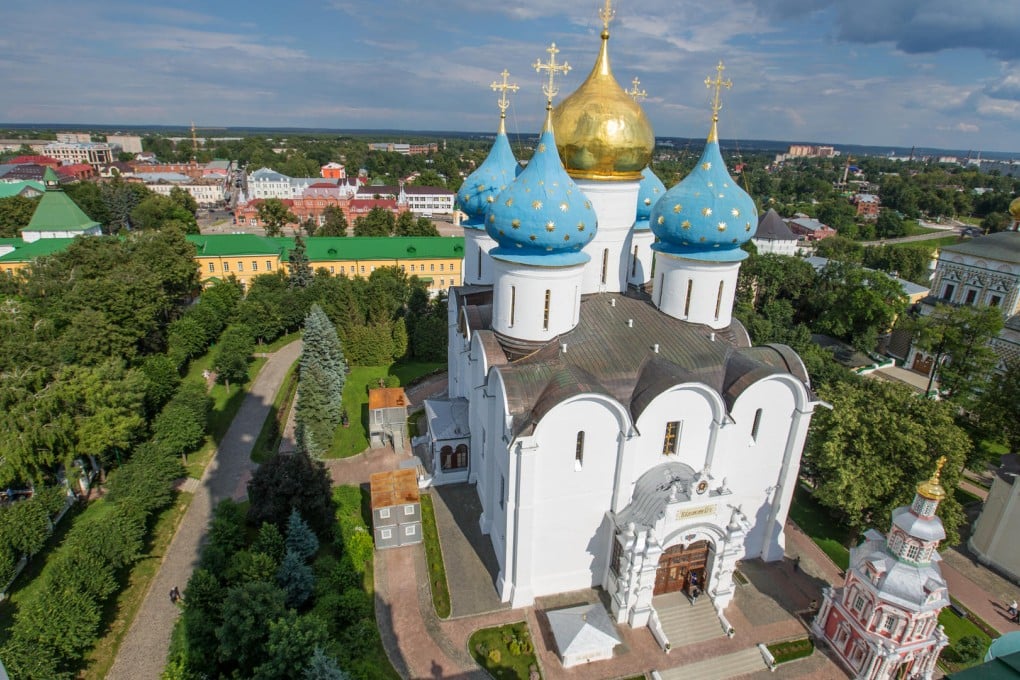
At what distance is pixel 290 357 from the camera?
1388 inches

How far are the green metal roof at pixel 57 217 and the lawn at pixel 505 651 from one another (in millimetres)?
54846

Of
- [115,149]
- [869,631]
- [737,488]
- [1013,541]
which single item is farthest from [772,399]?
[115,149]

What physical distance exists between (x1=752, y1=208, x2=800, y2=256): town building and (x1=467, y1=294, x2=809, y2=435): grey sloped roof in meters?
49.4

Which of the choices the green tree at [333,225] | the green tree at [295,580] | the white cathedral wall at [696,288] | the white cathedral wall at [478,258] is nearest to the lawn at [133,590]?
the green tree at [295,580]

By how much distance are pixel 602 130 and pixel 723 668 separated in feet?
53.5

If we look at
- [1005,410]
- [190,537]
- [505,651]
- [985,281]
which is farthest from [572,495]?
[985,281]

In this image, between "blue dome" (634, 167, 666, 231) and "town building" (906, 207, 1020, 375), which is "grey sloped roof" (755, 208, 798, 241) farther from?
"blue dome" (634, 167, 666, 231)

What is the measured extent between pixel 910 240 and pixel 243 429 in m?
103

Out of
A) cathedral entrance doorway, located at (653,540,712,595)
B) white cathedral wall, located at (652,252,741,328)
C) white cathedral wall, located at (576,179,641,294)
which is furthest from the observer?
white cathedral wall, located at (576,179,641,294)

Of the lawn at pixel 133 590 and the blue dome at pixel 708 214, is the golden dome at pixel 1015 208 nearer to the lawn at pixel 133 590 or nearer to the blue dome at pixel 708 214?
the blue dome at pixel 708 214

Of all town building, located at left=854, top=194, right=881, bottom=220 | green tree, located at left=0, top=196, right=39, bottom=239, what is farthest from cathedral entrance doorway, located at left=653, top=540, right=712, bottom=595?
town building, located at left=854, top=194, right=881, bottom=220

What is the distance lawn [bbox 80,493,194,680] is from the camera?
15.1 m

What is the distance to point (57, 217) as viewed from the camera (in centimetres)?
5034

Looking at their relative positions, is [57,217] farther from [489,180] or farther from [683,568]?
[683,568]
